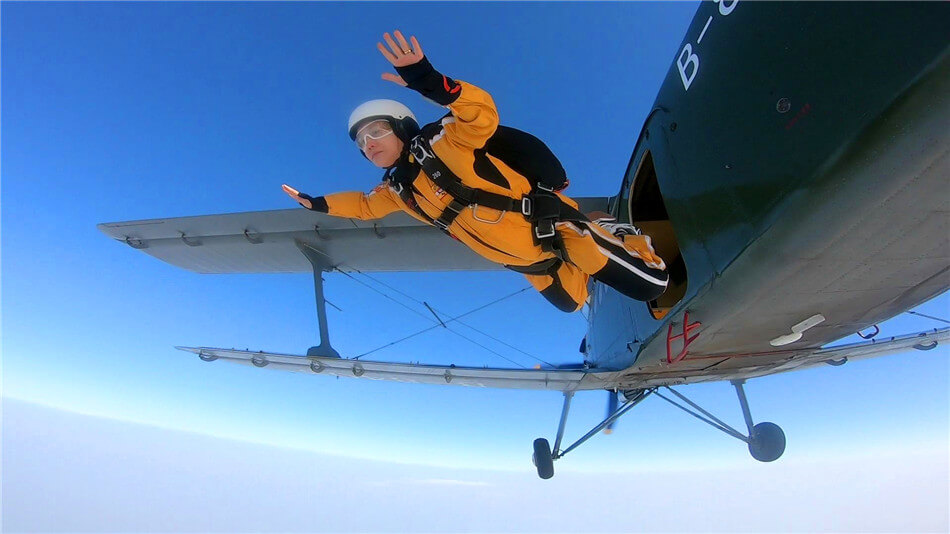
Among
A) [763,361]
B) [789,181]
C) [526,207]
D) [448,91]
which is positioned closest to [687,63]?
[789,181]

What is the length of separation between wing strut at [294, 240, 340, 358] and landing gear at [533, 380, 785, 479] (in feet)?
11.3

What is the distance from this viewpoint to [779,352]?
10.8ft

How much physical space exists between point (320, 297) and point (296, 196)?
190 cm

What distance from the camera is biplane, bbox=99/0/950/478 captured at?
125cm

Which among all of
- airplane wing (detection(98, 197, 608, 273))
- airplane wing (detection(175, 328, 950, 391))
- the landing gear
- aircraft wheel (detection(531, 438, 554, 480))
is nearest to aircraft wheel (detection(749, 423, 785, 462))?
the landing gear

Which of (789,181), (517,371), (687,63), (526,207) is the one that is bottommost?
(789,181)

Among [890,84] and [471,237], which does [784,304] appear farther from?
[471,237]

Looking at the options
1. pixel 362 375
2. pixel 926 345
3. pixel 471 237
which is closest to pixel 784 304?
pixel 471 237

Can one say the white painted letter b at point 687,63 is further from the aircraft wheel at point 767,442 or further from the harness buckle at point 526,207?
the aircraft wheel at point 767,442

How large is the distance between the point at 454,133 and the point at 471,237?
68 cm

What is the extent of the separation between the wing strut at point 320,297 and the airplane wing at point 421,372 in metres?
0.08

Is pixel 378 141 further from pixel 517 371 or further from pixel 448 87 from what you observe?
pixel 517 371

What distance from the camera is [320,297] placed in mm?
4812

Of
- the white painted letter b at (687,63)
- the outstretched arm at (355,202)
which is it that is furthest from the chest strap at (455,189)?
the white painted letter b at (687,63)
